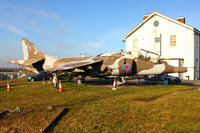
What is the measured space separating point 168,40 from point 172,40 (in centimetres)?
69

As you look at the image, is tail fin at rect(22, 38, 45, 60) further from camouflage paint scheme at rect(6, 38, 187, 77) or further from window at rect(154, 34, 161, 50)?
window at rect(154, 34, 161, 50)

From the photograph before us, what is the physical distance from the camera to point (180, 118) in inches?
229

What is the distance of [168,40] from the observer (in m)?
29.9

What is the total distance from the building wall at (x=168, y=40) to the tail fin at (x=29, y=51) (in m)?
20.5

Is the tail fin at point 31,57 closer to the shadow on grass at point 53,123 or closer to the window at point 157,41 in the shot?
the shadow on grass at point 53,123

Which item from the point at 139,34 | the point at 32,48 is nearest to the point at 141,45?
the point at 139,34

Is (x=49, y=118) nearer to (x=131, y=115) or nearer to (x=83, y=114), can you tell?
(x=83, y=114)

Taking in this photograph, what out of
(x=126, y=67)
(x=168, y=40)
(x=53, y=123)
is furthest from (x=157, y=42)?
(x=53, y=123)

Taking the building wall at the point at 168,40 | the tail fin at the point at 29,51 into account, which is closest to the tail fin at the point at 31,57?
the tail fin at the point at 29,51

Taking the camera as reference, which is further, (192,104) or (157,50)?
(157,50)

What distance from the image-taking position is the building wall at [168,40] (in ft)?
92.1

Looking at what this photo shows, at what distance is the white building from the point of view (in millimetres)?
28078

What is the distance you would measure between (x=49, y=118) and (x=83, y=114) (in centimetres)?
132

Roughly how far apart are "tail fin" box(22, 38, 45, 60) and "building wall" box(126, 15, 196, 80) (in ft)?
67.2
